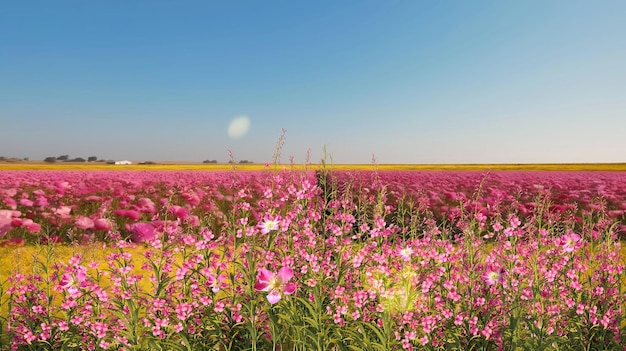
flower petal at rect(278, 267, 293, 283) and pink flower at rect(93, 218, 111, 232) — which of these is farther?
pink flower at rect(93, 218, 111, 232)

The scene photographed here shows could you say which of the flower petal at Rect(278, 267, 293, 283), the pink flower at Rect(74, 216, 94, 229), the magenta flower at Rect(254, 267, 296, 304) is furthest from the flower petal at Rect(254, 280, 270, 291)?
the pink flower at Rect(74, 216, 94, 229)

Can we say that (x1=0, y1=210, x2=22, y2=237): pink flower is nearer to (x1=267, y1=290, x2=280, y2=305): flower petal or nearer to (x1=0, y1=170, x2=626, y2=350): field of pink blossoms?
(x1=0, y1=170, x2=626, y2=350): field of pink blossoms

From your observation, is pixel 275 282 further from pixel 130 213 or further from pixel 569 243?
pixel 130 213

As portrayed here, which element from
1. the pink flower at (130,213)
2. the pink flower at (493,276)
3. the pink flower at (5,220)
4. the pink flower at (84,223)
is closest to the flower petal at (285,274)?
the pink flower at (493,276)

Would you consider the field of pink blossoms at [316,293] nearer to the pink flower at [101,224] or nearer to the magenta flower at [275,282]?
the magenta flower at [275,282]

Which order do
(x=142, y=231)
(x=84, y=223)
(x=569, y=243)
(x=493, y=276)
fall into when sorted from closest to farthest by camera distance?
(x=493, y=276) < (x=569, y=243) < (x=142, y=231) < (x=84, y=223)

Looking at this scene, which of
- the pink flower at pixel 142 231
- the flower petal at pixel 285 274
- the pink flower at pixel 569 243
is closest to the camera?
the flower petal at pixel 285 274

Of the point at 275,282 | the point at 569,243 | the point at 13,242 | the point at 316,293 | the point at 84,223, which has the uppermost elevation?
the point at 569,243

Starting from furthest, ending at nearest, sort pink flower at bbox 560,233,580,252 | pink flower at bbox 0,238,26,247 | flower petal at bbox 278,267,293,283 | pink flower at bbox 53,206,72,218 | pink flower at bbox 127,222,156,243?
pink flower at bbox 53,206,72,218 → pink flower at bbox 0,238,26,247 → pink flower at bbox 127,222,156,243 → pink flower at bbox 560,233,580,252 → flower petal at bbox 278,267,293,283

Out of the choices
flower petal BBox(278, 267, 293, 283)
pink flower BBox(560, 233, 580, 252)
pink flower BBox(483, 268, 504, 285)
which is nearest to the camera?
flower petal BBox(278, 267, 293, 283)

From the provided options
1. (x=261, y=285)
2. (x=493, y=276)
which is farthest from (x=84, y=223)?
(x=493, y=276)

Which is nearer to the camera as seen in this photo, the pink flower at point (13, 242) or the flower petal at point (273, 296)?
the flower petal at point (273, 296)

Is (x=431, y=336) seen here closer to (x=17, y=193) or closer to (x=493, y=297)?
(x=493, y=297)

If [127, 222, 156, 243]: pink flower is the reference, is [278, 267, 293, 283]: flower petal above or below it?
above
